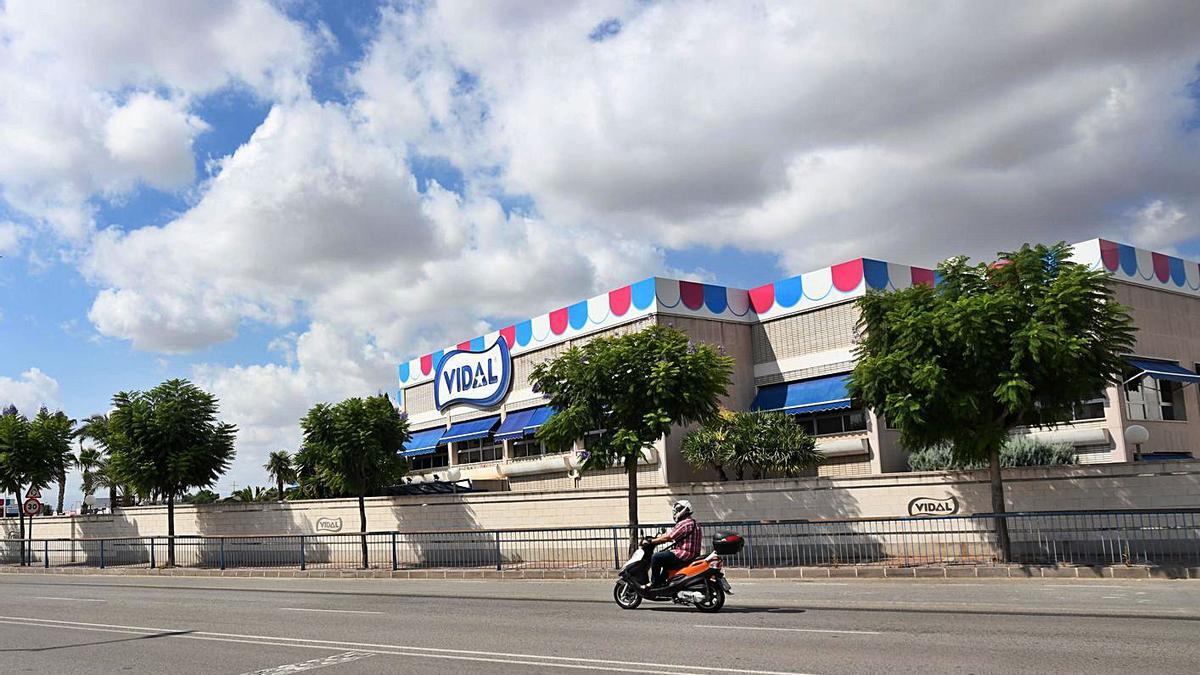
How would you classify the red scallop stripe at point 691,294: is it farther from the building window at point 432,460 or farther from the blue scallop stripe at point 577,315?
the building window at point 432,460

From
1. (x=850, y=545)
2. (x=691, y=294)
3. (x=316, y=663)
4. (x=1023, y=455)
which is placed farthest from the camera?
(x=691, y=294)

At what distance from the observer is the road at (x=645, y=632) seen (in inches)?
367

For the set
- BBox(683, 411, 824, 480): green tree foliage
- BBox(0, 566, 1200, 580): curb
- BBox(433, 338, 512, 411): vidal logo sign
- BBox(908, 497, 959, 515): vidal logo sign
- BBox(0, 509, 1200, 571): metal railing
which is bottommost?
BBox(0, 566, 1200, 580): curb

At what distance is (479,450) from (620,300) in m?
13.8

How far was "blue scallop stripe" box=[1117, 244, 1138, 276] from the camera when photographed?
3231 cm

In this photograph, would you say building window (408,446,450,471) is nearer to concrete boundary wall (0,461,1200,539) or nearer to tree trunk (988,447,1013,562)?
concrete boundary wall (0,461,1200,539)

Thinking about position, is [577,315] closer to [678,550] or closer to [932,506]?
[932,506]

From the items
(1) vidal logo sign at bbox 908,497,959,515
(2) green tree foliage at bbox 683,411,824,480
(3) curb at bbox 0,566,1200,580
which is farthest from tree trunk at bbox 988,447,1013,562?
(2) green tree foliage at bbox 683,411,824,480

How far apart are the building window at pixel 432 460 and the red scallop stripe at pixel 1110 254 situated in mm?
32547

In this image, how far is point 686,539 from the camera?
47.6 feet

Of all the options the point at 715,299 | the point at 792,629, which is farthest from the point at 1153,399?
the point at 792,629

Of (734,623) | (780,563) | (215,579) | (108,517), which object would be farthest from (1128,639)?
(108,517)

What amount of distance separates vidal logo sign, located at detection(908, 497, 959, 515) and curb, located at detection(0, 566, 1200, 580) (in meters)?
4.25

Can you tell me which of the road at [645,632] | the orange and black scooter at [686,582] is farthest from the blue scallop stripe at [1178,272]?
the orange and black scooter at [686,582]
